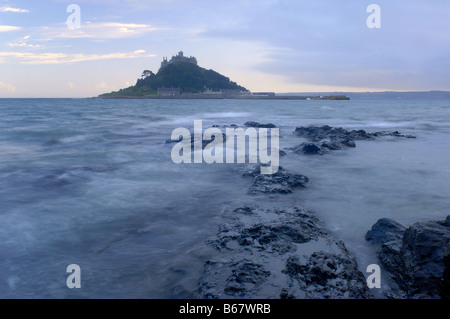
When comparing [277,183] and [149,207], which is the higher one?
[277,183]

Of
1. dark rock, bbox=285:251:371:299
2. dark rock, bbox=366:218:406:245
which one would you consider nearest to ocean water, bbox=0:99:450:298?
dark rock, bbox=366:218:406:245

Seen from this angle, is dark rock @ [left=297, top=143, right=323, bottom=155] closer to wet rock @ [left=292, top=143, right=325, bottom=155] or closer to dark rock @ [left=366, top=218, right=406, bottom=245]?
wet rock @ [left=292, top=143, right=325, bottom=155]

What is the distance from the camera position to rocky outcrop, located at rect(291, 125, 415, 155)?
1167 cm

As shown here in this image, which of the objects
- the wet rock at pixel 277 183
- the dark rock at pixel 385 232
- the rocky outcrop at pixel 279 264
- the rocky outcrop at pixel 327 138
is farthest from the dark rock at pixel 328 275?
the rocky outcrop at pixel 327 138

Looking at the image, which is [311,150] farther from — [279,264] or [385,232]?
[279,264]

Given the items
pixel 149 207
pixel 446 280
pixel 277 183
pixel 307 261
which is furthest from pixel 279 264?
pixel 277 183

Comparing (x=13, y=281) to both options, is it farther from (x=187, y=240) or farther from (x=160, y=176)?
(x=160, y=176)

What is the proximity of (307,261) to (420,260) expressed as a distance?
3.73ft

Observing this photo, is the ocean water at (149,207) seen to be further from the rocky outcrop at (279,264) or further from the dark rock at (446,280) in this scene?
the dark rock at (446,280)

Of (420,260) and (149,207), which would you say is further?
(149,207)

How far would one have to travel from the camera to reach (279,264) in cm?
371

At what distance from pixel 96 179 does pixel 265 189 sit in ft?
14.6

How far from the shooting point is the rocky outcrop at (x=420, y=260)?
3.22 metres
